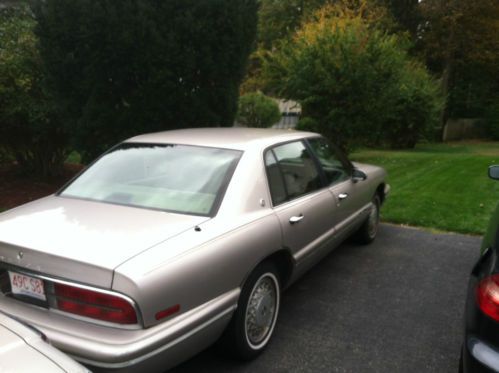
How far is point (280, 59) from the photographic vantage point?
512 inches

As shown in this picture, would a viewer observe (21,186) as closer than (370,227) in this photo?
No

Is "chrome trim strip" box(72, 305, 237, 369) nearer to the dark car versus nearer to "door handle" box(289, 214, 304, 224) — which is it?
"door handle" box(289, 214, 304, 224)

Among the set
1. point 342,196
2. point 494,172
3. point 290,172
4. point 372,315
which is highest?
point 290,172

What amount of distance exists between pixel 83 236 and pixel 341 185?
2.69 meters

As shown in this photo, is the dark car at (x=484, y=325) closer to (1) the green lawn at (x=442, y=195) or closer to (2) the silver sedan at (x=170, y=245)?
(2) the silver sedan at (x=170, y=245)

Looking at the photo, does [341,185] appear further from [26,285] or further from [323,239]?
[26,285]

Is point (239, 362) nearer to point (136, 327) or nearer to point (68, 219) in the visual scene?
point (136, 327)

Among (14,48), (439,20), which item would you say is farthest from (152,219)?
(439,20)

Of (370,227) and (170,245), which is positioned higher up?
(170,245)

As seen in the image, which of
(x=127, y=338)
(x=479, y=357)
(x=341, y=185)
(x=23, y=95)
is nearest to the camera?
(x=479, y=357)

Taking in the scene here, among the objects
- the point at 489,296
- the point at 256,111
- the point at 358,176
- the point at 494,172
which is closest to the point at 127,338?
the point at 489,296

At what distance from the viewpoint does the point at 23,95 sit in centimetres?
705

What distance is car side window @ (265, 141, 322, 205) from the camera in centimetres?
347

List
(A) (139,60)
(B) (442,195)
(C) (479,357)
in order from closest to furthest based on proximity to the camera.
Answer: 1. (C) (479,357)
2. (A) (139,60)
3. (B) (442,195)
